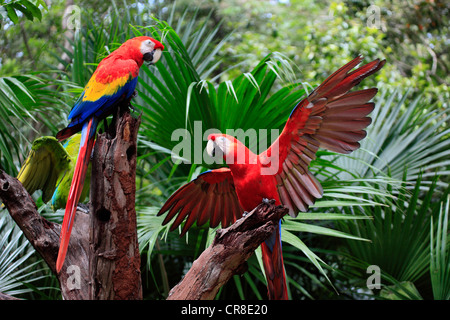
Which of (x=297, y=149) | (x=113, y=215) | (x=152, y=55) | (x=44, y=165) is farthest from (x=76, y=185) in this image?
(x=297, y=149)

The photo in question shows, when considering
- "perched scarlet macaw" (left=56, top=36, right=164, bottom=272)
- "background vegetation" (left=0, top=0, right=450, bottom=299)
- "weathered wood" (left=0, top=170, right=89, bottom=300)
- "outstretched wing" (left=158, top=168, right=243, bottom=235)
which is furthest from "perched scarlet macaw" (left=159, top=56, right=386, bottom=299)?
"weathered wood" (left=0, top=170, right=89, bottom=300)

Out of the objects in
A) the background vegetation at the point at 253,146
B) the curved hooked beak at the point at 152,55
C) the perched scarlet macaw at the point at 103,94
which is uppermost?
the curved hooked beak at the point at 152,55

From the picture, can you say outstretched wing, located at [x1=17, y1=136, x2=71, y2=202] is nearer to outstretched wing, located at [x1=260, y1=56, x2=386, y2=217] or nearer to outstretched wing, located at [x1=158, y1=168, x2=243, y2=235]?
outstretched wing, located at [x1=158, y1=168, x2=243, y2=235]

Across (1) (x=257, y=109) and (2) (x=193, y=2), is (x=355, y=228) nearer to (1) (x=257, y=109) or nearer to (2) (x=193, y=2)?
(1) (x=257, y=109)

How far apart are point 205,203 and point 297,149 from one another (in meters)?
0.49

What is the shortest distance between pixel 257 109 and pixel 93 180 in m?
0.93

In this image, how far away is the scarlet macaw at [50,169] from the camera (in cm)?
176

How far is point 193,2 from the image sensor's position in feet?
19.3

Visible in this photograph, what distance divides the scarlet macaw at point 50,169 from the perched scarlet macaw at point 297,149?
652 mm

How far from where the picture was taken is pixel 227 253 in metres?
1.39

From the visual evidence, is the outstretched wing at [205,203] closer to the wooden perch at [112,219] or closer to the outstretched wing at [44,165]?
the wooden perch at [112,219]

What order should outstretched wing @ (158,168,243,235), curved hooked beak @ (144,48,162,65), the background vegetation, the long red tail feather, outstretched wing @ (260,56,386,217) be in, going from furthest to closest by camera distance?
the background vegetation
outstretched wing @ (158,168,243,235)
curved hooked beak @ (144,48,162,65)
outstretched wing @ (260,56,386,217)
the long red tail feather

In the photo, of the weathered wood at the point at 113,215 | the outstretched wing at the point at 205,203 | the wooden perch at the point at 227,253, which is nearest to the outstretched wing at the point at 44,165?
the weathered wood at the point at 113,215

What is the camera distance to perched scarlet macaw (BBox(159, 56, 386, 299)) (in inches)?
59.7
